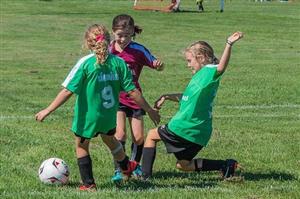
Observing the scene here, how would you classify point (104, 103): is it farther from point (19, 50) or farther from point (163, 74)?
point (19, 50)

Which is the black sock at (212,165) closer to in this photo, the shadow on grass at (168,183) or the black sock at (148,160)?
the shadow on grass at (168,183)

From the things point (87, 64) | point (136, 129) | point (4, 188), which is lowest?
point (4, 188)

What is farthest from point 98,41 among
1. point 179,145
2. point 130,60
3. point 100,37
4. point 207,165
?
point 207,165

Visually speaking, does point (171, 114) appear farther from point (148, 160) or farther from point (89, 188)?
point (89, 188)

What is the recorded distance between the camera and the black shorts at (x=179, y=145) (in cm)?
746

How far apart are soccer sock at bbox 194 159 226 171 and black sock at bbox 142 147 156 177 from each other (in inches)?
18.3

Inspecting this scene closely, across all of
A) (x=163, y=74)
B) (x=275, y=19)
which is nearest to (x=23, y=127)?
(x=163, y=74)

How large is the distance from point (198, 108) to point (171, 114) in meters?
5.45

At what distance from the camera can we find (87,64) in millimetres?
7027

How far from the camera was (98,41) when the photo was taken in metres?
7.01

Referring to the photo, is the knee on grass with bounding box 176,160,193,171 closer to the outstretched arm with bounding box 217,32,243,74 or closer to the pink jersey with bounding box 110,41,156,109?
the pink jersey with bounding box 110,41,156,109

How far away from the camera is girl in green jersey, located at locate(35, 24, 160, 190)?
7.00m

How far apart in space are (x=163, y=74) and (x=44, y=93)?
4.27 meters

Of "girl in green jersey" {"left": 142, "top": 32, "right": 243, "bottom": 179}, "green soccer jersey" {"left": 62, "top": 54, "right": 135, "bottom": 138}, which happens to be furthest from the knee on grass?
"green soccer jersey" {"left": 62, "top": 54, "right": 135, "bottom": 138}
